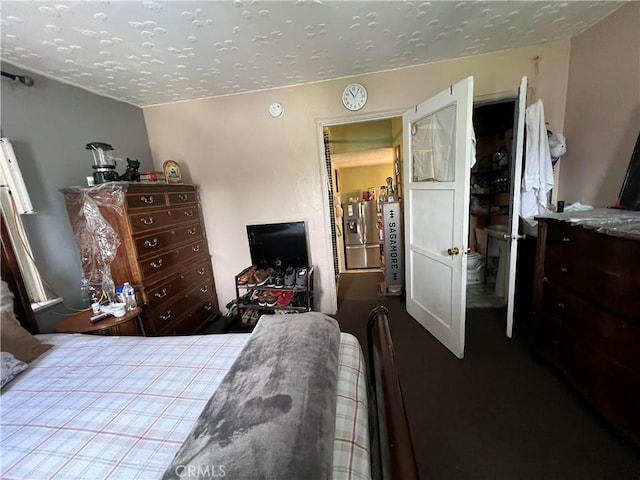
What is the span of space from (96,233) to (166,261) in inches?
21.0

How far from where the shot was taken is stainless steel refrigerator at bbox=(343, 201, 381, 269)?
16.6 ft

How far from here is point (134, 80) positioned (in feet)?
6.97

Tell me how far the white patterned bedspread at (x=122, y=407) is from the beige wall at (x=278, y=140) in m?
1.66

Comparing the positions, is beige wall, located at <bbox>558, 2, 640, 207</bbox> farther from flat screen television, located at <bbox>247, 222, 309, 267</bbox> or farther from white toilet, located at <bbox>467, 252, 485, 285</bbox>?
flat screen television, located at <bbox>247, 222, 309, 267</bbox>

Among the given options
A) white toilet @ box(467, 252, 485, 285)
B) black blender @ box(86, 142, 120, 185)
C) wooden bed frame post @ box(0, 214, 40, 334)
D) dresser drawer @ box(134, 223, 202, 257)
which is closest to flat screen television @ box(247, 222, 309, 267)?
dresser drawer @ box(134, 223, 202, 257)

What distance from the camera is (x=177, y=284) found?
7.79 ft

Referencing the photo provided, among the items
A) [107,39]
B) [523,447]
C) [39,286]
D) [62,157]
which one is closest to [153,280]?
[39,286]

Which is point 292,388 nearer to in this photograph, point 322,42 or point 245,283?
point 245,283

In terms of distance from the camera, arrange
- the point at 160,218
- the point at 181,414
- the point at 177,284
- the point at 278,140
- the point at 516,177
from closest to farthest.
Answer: the point at 181,414 < the point at 516,177 < the point at 160,218 < the point at 177,284 < the point at 278,140

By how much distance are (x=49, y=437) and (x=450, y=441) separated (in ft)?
6.00

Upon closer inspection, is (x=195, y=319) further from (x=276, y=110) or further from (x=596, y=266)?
(x=596, y=266)

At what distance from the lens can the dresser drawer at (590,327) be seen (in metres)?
1.20

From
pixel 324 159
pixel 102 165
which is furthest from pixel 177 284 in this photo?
pixel 324 159

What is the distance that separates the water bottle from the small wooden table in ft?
0.15
